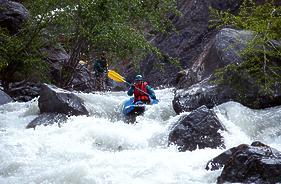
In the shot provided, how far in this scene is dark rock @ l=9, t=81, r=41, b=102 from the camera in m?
11.6

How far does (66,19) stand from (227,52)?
4423 millimetres

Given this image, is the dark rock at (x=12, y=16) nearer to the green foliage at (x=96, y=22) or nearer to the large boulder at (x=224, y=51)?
the green foliage at (x=96, y=22)

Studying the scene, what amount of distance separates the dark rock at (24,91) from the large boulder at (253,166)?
8082 millimetres

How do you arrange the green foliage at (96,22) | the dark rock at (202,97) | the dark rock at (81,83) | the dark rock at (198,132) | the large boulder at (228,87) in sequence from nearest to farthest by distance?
the dark rock at (198,132) < the large boulder at (228,87) < the dark rock at (202,97) < the green foliage at (96,22) < the dark rock at (81,83)

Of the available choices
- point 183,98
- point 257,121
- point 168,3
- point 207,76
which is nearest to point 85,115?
point 183,98

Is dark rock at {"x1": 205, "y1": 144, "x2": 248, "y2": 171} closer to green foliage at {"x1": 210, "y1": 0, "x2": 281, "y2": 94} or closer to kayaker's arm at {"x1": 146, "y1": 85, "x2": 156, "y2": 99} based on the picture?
green foliage at {"x1": 210, "y1": 0, "x2": 281, "y2": 94}

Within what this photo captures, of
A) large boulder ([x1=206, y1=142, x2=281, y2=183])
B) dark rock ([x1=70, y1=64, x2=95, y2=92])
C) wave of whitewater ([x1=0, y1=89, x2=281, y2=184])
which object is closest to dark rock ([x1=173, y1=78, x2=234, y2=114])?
wave of whitewater ([x1=0, y1=89, x2=281, y2=184])

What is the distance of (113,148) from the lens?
6.76 meters

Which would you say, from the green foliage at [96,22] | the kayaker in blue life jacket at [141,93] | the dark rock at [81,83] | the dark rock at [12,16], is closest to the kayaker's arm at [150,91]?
the kayaker in blue life jacket at [141,93]

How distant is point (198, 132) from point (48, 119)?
3.31 metres

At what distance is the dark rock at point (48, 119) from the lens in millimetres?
8062

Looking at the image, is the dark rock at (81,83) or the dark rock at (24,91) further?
the dark rock at (81,83)

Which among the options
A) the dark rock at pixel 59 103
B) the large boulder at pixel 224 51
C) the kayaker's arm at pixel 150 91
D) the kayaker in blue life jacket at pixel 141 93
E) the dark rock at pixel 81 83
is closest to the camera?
the large boulder at pixel 224 51

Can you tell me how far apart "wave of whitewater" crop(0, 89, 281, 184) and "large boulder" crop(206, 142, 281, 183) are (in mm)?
328
